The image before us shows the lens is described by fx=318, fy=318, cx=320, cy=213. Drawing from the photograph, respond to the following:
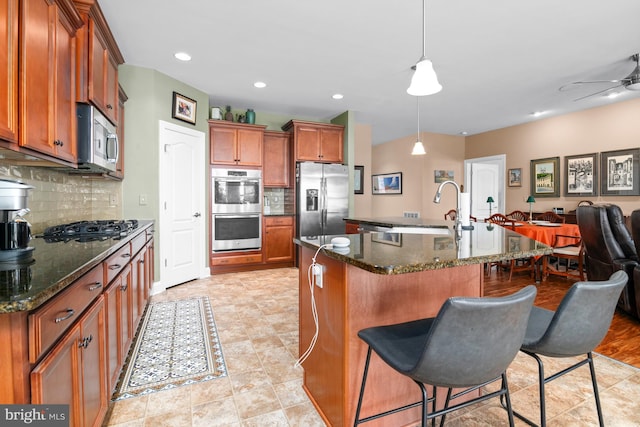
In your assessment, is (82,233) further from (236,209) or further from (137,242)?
(236,209)

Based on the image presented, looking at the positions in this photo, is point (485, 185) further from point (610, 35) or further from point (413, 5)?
point (413, 5)

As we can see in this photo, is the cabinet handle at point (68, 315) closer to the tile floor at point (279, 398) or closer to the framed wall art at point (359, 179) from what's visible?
the tile floor at point (279, 398)

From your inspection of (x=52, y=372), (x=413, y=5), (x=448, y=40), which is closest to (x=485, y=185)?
(x=448, y=40)

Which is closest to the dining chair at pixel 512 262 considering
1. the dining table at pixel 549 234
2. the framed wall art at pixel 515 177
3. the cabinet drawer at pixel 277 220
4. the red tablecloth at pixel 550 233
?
the dining table at pixel 549 234

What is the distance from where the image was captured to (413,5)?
249cm

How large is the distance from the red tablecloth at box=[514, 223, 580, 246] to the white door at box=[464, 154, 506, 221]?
250 cm

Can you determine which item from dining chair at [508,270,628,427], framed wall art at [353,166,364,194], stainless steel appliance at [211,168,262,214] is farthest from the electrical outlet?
framed wall art at [353,166,364,194]

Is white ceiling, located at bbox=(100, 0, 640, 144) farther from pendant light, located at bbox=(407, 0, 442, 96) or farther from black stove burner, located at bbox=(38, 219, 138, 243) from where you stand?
black stove burner, located at bbox=(38, 219, 138, 243)

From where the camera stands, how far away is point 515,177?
6.28 meters

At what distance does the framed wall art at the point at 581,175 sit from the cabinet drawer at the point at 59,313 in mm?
6565

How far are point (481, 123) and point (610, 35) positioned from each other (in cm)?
330

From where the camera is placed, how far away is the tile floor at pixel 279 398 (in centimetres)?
162

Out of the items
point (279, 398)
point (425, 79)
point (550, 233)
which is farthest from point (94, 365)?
point (550, 233)

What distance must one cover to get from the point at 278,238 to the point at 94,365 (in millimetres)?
3756
